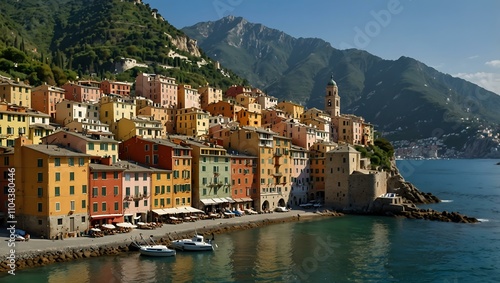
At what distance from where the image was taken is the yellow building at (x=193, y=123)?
9012 cm

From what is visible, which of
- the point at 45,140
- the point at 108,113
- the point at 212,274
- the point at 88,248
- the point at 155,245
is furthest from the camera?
the point at 108,113

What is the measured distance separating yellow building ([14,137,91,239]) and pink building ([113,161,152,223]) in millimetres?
6304

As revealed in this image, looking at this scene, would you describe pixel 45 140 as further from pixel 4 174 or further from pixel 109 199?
pixel 109 199

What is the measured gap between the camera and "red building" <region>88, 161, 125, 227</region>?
2002 inches

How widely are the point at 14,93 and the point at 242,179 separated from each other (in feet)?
123

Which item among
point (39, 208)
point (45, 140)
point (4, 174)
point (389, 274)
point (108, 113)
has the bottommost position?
point (389, 274)

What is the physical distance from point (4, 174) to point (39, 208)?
23.7ft

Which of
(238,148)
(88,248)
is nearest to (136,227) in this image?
(88,248)

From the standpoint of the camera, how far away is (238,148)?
7650cm

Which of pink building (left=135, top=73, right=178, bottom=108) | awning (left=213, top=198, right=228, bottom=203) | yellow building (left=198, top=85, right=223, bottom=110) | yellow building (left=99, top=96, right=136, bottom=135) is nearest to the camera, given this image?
awning (left=213, top=198, right=228, bottom=203)

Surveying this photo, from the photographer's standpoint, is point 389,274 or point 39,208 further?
point 39,208

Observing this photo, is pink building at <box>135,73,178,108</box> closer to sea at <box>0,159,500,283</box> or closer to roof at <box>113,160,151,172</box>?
roof at <box>113,160,151,172</box>

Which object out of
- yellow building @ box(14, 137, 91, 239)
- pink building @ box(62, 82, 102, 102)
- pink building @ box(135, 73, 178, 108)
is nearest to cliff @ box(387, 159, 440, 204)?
pink building @ box(135, 73, 178, 108)

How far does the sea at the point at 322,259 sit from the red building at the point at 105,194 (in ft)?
24.9
